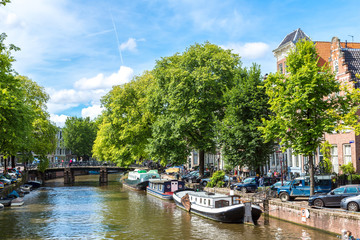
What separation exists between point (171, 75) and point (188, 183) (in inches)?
599

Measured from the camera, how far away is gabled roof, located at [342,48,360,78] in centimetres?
3703

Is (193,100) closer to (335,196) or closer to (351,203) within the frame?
(335,196)

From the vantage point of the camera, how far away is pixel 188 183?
51.2 meters

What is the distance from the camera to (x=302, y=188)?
98.5 ft

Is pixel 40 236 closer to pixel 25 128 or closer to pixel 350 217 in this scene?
pixel 25 128

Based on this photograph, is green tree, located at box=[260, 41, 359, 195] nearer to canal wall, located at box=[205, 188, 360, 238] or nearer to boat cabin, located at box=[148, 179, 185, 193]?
canal wall, located at box=[205, 188, 360, 238]

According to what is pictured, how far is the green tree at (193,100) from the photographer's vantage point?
4625 cm

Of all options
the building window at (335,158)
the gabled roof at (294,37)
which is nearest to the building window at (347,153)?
the building window at (335,158)

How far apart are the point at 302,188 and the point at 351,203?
6.80 metres

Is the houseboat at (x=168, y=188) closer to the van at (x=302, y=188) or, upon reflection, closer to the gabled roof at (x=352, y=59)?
the van at (x=302, y=188)

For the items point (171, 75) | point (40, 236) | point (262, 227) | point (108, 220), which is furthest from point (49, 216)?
point (171, 75)

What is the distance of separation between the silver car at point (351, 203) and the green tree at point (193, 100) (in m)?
22.9

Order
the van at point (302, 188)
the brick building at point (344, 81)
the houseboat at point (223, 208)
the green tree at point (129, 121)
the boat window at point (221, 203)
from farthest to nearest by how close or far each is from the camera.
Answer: the green tree at point (129, 121)
the brick building at point (344, 81)
the boat window at point (221, 203)
the van at point (302, 188)
the houseboat at point (223, 208)

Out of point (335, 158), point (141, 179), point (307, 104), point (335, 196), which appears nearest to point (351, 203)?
point (335, 196)
